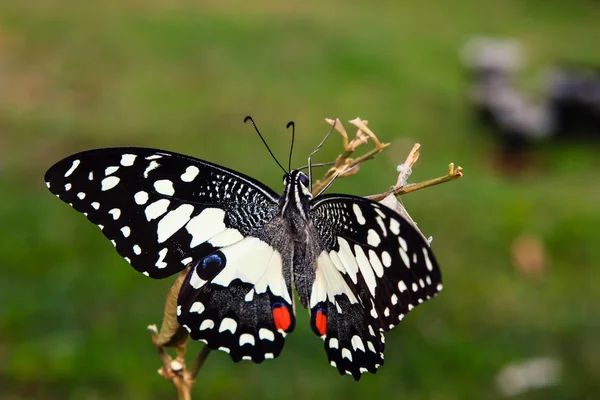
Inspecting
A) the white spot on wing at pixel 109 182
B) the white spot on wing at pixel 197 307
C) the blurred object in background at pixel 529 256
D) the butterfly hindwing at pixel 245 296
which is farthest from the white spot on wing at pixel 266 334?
the blurred object in background at pixel 529 256

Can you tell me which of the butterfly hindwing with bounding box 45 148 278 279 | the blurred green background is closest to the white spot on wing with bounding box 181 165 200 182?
the butterfly hindwing with bounding box 45 148 278 279

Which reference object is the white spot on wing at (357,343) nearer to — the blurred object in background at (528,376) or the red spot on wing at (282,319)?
the red spot on wing at (282,319)

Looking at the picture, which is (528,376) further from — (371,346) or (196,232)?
(196,232)

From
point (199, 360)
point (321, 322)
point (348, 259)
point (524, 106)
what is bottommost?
point (199, 360)

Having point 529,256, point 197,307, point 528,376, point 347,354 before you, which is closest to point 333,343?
point 347,354

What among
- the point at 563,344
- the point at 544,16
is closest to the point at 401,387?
the point at 563,344

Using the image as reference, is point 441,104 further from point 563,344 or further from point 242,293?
point 242,293
